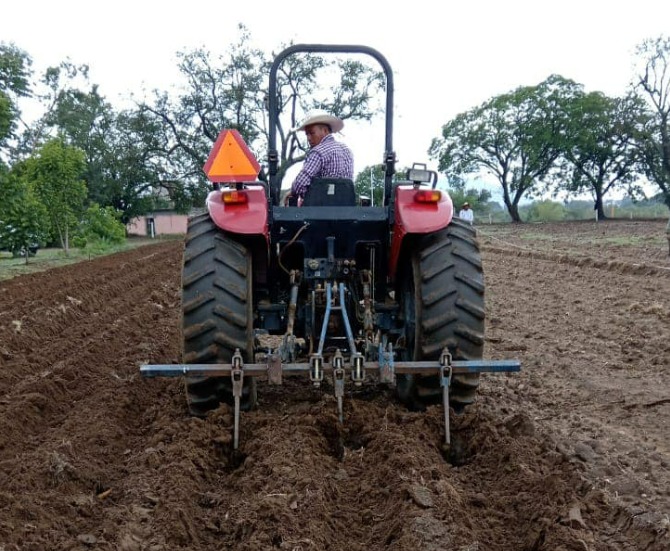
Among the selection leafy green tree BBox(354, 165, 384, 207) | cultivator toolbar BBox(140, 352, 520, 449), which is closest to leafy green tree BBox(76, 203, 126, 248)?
leafy green tree BBox(354, 165, 384, 207)

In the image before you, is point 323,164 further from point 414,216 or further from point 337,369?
point 337,369

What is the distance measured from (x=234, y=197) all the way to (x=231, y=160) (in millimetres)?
217

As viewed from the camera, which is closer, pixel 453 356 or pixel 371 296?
pixel 453 356

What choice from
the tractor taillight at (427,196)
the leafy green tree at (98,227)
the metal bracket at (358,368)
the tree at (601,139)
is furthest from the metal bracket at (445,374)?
the tree at (601,139)

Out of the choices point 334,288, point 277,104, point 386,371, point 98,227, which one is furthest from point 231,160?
point 98,227

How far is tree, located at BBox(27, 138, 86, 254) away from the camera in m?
21.1

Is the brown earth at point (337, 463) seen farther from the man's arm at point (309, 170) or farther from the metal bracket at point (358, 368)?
the man's arm at point (309, 170)

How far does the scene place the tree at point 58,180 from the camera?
2111cm

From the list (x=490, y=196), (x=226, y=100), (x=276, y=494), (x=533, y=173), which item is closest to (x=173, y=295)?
(x=276, y=494)

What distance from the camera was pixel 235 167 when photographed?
4.21 m

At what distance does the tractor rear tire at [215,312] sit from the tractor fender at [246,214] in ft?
0.42

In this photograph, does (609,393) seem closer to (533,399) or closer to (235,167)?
(533,399)

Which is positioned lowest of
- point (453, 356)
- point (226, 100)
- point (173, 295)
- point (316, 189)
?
point (173, 295)

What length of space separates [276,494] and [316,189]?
212cm
